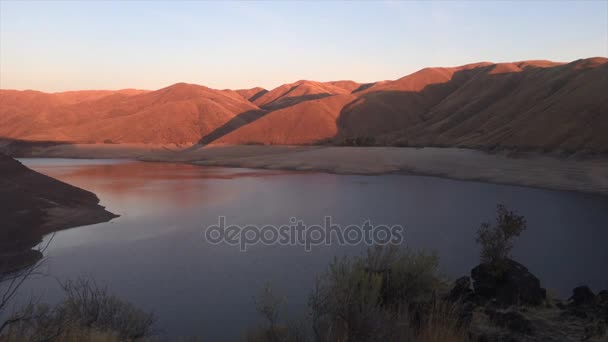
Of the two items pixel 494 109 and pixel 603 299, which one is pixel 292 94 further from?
pixel 603 299

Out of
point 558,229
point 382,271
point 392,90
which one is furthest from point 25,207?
point 392,90

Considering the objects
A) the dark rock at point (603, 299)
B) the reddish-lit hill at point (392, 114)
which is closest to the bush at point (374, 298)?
the dark rock at point (603, 299)

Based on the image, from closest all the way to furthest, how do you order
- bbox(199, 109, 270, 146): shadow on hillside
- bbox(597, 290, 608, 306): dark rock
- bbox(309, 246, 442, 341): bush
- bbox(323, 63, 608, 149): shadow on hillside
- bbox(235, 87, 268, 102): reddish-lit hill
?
bbox(309, 246, 442, 341): bush < bbox(597, 290, 608, 306): dark rock < bbox(323, 63, 608, 149): shadow on hillside < bbox(199, 109, 270, 146): shadow on hillside < bbox(235, 87, 268, 102): reddish-lit hill

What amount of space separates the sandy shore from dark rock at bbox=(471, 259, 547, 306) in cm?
1934

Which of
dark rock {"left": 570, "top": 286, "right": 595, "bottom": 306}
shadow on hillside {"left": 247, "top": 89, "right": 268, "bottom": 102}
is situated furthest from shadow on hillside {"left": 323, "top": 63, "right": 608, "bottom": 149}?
shadow on hillside {"left": 247, "top": 89, "right": 268, "bottom": 102}

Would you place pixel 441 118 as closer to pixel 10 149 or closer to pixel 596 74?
pixel 596 74

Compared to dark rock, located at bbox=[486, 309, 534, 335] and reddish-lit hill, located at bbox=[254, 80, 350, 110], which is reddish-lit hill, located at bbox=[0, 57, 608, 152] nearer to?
reddish-lit hill, located at bbox=[254, 80, 350, 110]

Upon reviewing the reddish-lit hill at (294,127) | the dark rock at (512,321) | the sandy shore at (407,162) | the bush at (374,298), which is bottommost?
the dark rock at (512,321)

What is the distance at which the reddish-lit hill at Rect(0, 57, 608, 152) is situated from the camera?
38356 mm

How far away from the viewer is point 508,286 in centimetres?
697

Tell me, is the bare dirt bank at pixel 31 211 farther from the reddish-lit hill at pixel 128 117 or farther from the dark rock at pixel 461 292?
the reddish-lit hill at pixel 128 117

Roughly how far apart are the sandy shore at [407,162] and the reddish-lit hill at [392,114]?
286cm

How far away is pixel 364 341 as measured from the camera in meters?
4.33

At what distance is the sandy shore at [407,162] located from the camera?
2661 cm
